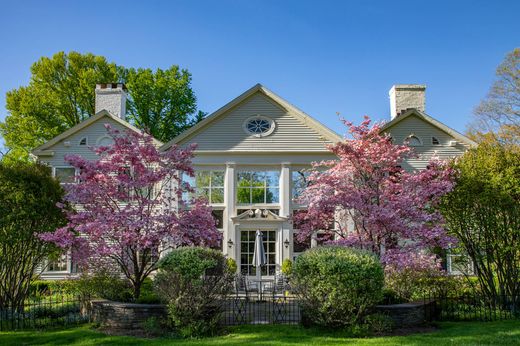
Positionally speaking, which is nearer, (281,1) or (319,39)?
(281,1)

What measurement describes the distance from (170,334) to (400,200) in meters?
6.28

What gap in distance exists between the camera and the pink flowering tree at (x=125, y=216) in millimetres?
9820

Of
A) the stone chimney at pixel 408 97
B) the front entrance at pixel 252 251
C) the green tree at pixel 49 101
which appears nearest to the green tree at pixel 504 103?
the stone chimney at pixel 408 97

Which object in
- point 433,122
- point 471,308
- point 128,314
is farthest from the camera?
point 433,122

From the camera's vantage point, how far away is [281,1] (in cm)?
1174

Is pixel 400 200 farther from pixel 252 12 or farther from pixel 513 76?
pixel 513 76

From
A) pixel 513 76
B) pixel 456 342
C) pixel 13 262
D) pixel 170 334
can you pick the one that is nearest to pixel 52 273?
pixel 13 262

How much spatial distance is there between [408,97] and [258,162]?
797 cm

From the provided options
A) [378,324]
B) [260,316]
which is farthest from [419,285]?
[260,316]

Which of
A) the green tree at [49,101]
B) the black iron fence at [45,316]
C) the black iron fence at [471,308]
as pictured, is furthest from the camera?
the green tree at [49,101]

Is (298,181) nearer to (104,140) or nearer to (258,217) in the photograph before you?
(258,217)

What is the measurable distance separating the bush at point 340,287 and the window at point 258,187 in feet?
27.8

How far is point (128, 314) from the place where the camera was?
30.8 feet

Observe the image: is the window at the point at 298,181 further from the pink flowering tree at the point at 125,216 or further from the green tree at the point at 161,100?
the green tree at the point at 161,100
